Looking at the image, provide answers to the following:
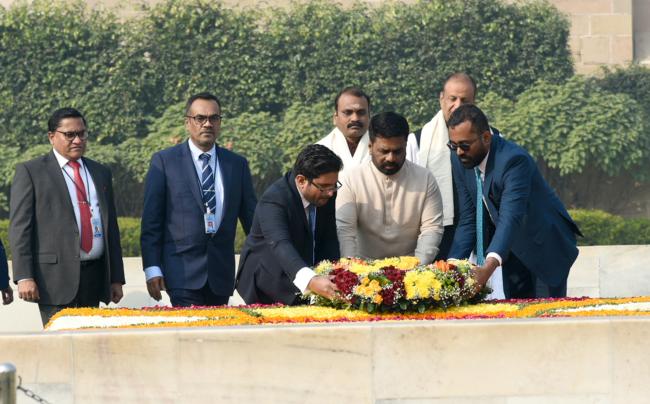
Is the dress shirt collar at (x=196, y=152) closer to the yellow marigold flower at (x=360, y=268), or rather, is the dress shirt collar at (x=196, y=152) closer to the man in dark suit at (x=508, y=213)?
the man in dark suit at (x=508, y=213)

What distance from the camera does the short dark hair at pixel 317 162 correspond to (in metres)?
6.91

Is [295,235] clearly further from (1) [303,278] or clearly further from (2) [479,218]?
(2) [479,218]

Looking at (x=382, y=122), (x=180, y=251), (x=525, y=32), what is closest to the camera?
(x=382, y=122)

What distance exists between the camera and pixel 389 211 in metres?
7.57

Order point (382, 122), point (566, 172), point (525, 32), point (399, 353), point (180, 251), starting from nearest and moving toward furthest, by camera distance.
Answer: point (399, 353) → point (382, 122) → point (180, 251) → point (566, 172) → point (525, 32)

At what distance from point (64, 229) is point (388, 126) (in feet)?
6.48

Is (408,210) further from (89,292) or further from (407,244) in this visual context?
(89,292)

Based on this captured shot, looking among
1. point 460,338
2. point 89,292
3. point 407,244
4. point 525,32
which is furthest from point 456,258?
point 525,32

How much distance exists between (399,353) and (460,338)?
263mm

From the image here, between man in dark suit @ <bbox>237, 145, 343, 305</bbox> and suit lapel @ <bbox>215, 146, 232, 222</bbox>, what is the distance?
93 centimetres

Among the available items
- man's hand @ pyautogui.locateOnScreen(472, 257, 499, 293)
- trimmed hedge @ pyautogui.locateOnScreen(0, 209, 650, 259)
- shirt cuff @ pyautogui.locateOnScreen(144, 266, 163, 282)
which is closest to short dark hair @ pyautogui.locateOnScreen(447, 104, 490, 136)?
man's hand @ pyautogui.locateOnScreen(472, 257, 499, 293)

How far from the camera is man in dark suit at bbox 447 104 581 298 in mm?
7277

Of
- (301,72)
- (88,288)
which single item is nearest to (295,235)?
(88,288)

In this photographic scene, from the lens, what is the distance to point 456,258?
761cm
